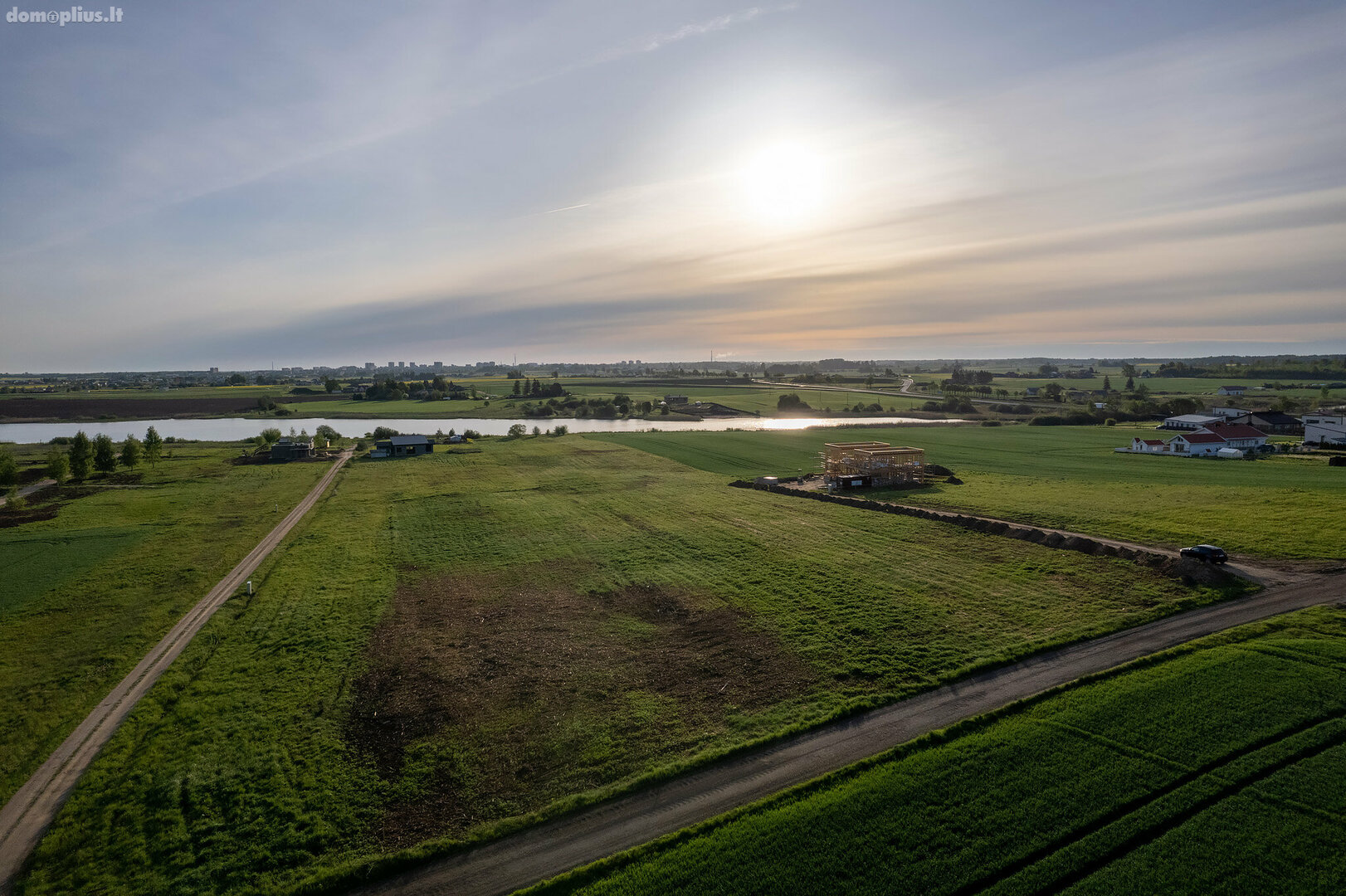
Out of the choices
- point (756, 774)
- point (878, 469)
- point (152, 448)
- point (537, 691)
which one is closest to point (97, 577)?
point (537, 691)

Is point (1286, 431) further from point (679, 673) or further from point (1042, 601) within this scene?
point (679, 673)

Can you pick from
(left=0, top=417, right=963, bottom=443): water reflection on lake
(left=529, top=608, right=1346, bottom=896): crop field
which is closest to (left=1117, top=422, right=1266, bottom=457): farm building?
(left=0, top=417, right=963, bottom=443): water reflection on lake

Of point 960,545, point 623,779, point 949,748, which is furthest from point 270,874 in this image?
point 960,545

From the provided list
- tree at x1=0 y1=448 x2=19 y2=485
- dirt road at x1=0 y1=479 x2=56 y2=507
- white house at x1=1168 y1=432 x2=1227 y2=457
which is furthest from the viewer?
white house at x1=1168 y1=432 x2=1227 y2=457

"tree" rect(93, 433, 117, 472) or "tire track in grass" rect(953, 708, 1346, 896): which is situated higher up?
"tree" rect(93, 433, 117, 472)

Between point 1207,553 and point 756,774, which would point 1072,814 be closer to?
point 756,774

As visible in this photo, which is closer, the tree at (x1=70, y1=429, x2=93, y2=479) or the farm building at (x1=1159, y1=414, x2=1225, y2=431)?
the tree at (x1=70, y1=429, x2=93, y2=479)

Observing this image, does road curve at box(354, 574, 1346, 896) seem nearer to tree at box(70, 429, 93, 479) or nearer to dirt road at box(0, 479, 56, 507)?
dirt road at box(0, 479, 56, 507)
